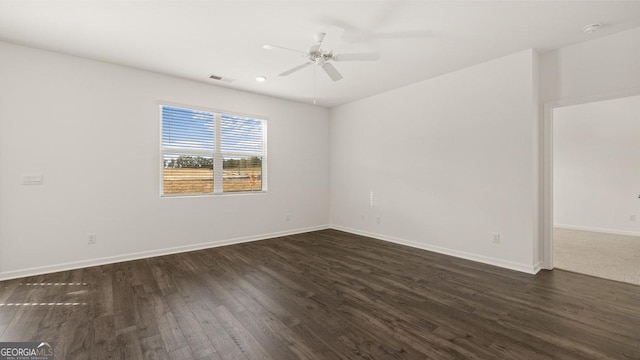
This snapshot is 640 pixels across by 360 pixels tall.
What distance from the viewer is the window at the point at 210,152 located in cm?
426

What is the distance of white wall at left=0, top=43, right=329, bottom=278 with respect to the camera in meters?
3.17

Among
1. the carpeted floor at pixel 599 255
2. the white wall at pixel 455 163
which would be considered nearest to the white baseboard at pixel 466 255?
Answer: the white wall at pixel 455 163

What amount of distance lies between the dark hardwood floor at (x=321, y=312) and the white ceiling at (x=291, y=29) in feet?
9.05

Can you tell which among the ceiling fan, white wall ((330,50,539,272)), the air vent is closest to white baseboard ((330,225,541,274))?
white wall ((330,50,539,272))

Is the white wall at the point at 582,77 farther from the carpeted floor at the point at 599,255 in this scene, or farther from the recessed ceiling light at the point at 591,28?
the carpeted floor at the point at 599,255

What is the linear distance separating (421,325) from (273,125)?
427 centimetres

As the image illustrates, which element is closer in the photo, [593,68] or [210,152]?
[593,68]

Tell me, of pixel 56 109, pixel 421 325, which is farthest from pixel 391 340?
pixel 56 109

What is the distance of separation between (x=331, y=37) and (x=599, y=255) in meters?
4.86

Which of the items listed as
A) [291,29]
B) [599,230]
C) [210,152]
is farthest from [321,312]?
[599,230]

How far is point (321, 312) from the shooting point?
2.38m

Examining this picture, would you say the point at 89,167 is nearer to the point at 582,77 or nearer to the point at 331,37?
the point at 331,37

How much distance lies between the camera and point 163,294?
8.96 ft

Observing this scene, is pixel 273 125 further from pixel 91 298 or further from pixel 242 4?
pixel 91 298
